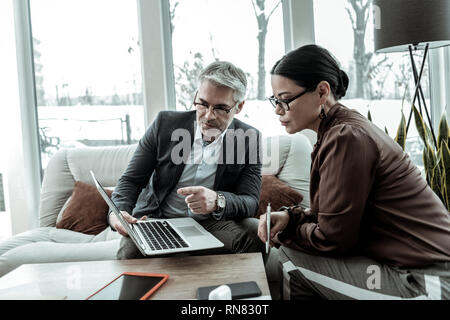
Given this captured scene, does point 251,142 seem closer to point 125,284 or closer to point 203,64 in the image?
point 125,284

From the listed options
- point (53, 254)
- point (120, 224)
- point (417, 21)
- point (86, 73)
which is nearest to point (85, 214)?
point (53, 254)

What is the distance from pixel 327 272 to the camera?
42.3 inches

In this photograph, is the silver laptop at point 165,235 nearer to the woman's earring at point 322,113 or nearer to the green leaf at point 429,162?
the woman's earring at point 322,113

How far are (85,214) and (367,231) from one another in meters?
1.74

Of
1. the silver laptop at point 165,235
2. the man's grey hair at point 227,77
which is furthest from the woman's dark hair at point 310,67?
the silver laptop at point 165,235

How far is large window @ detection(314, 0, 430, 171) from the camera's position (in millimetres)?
2689

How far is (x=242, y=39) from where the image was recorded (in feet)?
9.13

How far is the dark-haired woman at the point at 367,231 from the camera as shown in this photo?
1003 millimetres

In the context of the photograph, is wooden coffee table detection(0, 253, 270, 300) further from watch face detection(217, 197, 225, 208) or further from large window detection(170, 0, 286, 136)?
large window detection(170, 0, 286, 136)

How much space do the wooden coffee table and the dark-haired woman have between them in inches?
7.1

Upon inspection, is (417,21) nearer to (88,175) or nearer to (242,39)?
(242,39)

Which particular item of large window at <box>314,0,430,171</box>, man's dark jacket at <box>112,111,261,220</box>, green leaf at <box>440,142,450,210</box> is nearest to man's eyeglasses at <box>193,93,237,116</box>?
man's dark jacket at <box>112,111,261,220</box>
